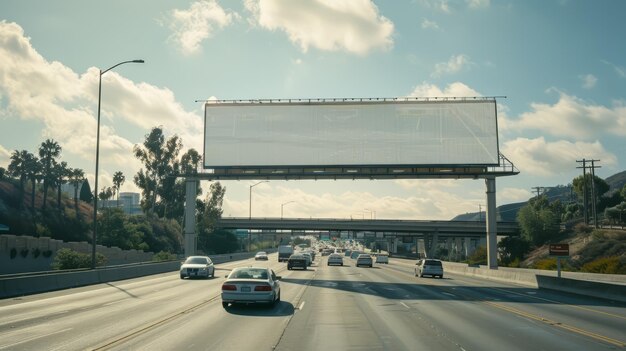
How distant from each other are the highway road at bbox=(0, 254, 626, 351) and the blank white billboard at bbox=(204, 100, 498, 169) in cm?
2286

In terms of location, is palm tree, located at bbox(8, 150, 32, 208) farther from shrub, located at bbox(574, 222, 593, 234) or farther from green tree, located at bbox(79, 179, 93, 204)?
shrub, located at bbox(574, 222, 593, 234)

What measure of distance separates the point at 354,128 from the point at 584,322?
3132 centimetres

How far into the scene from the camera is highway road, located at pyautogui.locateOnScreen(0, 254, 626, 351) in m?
11.8

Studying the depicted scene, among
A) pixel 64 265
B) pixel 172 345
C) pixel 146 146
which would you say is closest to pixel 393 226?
pixel 146 146

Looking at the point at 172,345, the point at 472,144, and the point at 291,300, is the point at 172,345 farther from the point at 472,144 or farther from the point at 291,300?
the point at 472,144

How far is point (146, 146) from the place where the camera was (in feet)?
325

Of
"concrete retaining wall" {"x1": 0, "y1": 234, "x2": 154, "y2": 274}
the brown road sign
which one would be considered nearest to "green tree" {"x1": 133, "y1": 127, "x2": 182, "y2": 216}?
"concrete retaining wall" {"x1": 0, "y1": 234, "x2": 154, "y2": 274}

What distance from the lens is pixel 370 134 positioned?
46.3 meters

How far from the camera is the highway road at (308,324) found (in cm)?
1181

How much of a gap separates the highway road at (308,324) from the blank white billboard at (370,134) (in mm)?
22856

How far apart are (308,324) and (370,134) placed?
106ft

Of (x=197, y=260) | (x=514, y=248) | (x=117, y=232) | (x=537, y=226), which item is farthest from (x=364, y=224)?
(x=197, y=260)

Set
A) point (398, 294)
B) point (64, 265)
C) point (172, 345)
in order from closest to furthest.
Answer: point (172, 345), point (398, 294), point (64, 265)

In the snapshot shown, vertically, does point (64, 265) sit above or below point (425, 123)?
below
